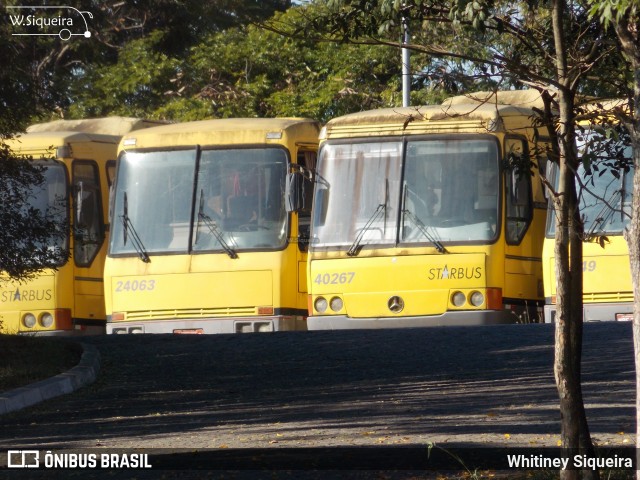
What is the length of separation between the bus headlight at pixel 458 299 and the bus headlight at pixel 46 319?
5994 mm

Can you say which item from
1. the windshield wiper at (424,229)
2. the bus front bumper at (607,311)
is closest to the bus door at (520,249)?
the bus front bumper at (607,311)

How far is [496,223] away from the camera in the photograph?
17500 mm

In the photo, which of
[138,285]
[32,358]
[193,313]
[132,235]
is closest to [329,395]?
[32,358]

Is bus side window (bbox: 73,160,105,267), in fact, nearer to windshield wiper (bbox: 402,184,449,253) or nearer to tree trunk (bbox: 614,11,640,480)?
windshield wiper (bbox: 402,184,449,253)

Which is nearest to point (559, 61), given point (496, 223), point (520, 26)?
point (520, 26)

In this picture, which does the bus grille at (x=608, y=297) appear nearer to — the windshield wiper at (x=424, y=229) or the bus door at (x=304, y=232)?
the windshield wiper at (x=424, y=229)

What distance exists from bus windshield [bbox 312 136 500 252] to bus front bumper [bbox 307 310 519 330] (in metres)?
0.87

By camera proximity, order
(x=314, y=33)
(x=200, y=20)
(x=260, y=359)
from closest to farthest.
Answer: (x=314, y=33) < (x=260, y=359) < (x=200, y=20)

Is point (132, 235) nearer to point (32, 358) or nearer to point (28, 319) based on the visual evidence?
point (28, 319)

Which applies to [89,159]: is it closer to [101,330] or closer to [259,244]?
[101,330]

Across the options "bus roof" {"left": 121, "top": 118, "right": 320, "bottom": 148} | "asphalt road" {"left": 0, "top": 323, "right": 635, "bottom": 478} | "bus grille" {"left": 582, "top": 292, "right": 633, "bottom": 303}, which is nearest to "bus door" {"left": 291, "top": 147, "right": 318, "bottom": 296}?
"bus roof" {"left": 121, "top": 118, "right": 320, "bottom": 148}

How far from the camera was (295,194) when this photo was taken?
58.0 feet

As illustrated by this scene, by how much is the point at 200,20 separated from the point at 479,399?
686 inches

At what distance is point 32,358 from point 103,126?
922cm
